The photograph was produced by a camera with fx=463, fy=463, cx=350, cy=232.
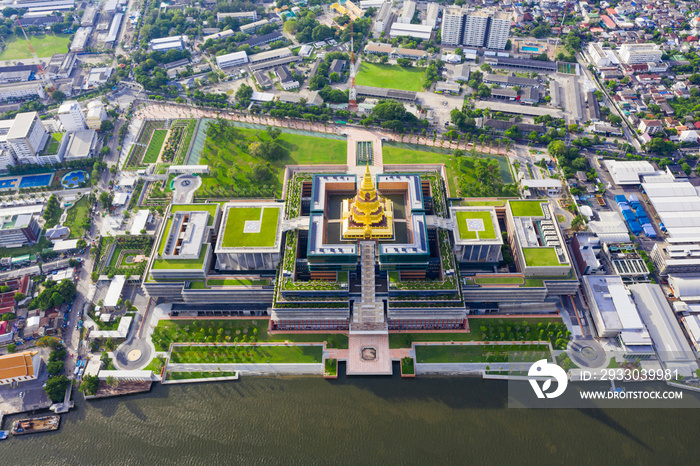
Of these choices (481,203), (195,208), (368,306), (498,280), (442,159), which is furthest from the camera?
(442,159)

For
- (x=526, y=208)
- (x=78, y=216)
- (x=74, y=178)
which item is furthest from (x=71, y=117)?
(x=526, y=208)

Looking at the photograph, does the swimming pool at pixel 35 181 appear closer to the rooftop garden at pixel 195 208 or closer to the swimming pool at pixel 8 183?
the swimming pool at pixel 8 183

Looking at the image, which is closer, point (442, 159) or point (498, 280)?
point (498, 280)

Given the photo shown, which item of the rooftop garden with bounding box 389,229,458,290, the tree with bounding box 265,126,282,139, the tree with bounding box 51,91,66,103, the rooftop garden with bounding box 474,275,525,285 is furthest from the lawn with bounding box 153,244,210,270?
the tree with bounding box 51,91,66,103

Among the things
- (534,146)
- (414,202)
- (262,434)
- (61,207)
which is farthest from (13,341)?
(534,146)

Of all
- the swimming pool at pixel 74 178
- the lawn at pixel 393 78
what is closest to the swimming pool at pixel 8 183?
the swimming pool at pixel 74 178

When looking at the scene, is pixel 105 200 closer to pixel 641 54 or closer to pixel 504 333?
pixel 504 333

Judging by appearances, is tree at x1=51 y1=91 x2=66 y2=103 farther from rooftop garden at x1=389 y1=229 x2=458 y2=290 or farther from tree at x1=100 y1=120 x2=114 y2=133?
rooftop garden at x1=389 y1=229 x2=458 y2=290
